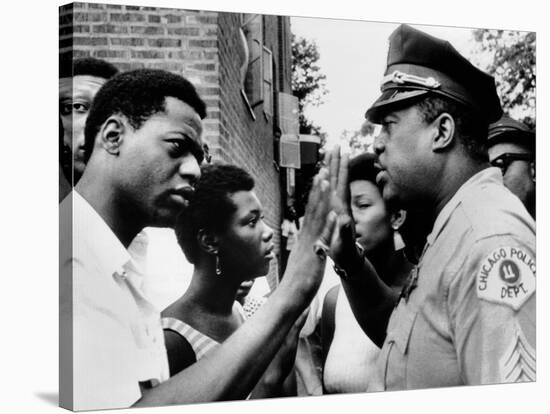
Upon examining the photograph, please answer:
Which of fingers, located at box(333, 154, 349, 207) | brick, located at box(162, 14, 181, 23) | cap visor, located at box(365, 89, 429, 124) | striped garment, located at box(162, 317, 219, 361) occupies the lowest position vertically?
striped garment, located at box(162, 317, 219, 361)

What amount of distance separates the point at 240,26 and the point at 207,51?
0.52 metres

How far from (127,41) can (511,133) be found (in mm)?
3199

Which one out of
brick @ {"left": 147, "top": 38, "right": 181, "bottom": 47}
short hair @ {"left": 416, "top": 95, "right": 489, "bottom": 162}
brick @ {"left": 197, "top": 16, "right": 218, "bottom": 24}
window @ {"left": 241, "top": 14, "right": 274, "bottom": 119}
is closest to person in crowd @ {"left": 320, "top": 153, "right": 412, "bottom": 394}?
short hair @ {"left": 416, "top": 95, "right": 489, "bottom": 162}

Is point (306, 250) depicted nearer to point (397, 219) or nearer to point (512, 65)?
point (397, 219)

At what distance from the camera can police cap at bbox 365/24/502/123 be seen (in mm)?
8148

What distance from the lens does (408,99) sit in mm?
8133

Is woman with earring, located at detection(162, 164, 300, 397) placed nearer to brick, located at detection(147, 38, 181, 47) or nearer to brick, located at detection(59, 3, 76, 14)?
brick, located at detection(147, 38, 181, 47)

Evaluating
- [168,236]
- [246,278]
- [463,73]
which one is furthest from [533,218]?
[168,236]

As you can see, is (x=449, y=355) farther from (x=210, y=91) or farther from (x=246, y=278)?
(x=210, y=91)

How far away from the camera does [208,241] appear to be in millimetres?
7355

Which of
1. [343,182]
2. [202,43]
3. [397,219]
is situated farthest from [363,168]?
[202,43]

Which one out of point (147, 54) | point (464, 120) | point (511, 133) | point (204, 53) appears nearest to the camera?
point (147, 54)

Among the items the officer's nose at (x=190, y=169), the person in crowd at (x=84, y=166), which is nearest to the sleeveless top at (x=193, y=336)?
the person in crowd at (x=84, y=166)

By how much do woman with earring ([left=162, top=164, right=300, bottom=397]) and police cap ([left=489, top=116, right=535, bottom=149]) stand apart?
203 centimetres
